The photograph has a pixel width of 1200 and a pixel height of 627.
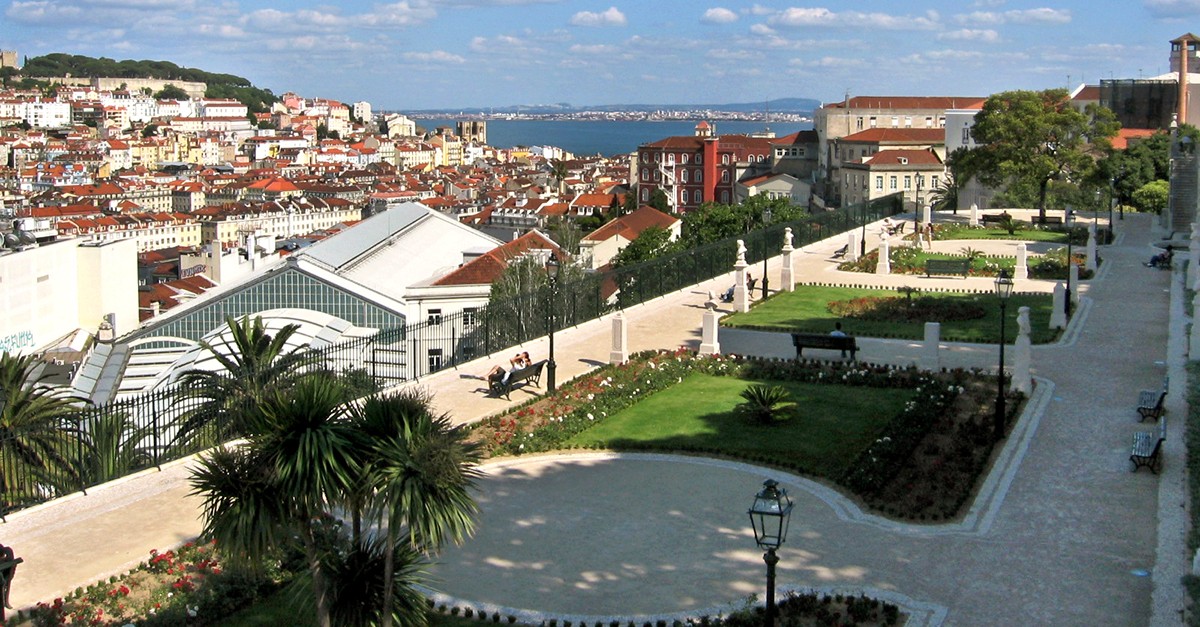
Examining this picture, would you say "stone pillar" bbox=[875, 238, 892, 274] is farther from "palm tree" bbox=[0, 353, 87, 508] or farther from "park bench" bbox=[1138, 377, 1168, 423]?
"palm tree" bbox=[0, 353, 87, 508]

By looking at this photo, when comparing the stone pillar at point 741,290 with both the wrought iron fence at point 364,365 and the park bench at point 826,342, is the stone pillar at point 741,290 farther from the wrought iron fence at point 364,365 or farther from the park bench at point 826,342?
the park bench at point 826,342

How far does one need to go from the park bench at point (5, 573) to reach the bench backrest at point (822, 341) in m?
14.2

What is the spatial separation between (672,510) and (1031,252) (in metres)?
26.1

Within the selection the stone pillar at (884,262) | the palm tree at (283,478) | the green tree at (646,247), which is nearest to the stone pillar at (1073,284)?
the stone pillar at (884,262)

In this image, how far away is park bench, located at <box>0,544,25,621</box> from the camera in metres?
10.9

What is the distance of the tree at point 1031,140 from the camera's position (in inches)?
1719

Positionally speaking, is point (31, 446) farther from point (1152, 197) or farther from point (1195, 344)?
point (1152, 197)

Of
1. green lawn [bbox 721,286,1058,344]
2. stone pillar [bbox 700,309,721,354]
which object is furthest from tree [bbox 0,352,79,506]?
green lawn [bbox 721,286,1058,344]

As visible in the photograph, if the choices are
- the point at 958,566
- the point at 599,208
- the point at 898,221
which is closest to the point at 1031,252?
the point at 898,221

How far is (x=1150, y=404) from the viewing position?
17.4 metres

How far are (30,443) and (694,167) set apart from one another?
11560cm

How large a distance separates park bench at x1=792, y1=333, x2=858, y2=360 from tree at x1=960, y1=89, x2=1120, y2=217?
79.2ft

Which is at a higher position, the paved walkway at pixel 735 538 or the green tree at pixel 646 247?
the green tree at pixel 646 247

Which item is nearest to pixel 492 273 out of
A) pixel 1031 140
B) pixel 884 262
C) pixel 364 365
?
pixel 884 262
